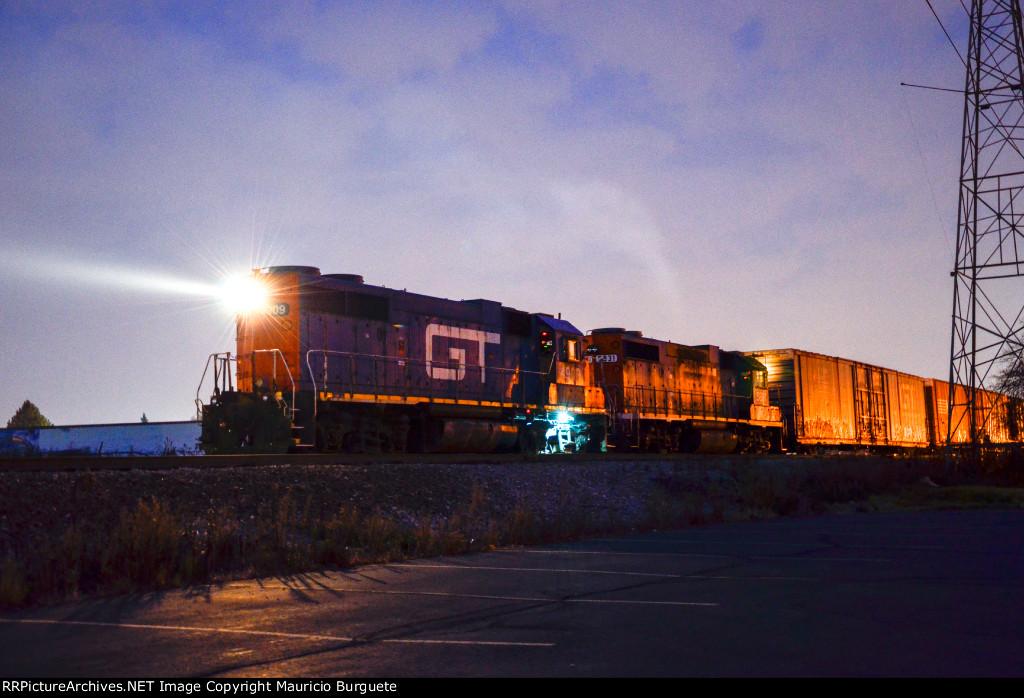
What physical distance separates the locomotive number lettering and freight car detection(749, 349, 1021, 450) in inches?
605

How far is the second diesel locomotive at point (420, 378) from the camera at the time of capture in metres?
17.4

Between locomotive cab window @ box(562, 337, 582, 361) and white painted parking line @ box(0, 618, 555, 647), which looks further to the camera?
locomotive cab window @ box(562, 337, 582, 361)

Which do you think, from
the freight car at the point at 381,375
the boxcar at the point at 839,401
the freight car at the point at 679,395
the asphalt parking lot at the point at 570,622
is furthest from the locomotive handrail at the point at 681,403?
the asphalt parking lot at the point at 570,622

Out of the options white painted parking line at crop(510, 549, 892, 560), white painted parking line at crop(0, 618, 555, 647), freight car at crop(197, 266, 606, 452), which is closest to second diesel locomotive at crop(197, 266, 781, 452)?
freight car at crop(197, 266, 606, 452)

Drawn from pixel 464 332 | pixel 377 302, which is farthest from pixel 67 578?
pixel 464 332

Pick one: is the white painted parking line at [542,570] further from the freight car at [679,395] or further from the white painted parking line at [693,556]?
the freight car at [679,395]

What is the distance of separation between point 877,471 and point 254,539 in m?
19.6

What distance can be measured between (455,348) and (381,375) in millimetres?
2837

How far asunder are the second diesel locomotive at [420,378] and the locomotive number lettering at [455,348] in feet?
0.12

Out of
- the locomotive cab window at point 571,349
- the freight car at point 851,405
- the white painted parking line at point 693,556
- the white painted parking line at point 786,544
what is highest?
the locomotive cab window at point 571,349

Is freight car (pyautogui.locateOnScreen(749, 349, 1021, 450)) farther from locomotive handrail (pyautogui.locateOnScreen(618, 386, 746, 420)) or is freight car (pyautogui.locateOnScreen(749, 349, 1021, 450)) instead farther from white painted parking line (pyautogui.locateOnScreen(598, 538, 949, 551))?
white painted parking line (pyautogui.locateOnScreen(598, 538, 949, 551))

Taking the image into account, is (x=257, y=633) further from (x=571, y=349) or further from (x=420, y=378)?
(x=571, y=349)

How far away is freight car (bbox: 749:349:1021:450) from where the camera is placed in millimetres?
33938

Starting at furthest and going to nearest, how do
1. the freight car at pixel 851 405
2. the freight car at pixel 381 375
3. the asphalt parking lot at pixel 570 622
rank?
the freight car at pixel 851 405 < the freight car at pixel 381 375 < the asphalt parking lot at pixel 570 622
